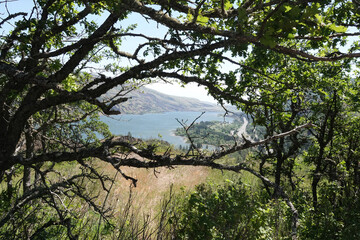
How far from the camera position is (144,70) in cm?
408

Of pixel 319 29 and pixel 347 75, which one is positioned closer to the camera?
pixel 319 29

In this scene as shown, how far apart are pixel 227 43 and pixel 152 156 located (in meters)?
1.91

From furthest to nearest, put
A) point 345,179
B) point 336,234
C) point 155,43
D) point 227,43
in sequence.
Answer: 1. point 345,179
2. point 336,234
3. point 155,43
4. point 227,43

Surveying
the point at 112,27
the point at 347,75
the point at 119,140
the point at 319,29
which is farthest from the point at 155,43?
the point at 347,75

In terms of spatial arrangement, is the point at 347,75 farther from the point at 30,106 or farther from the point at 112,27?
the point at 30,106

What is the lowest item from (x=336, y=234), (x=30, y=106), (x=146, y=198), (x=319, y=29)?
(x=146, y=198)

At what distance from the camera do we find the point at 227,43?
127 inches

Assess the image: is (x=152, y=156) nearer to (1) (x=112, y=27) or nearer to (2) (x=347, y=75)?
(1) (x=112, y=27)

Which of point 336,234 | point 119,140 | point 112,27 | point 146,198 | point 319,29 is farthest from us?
point 146,198

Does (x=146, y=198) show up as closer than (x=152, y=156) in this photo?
No

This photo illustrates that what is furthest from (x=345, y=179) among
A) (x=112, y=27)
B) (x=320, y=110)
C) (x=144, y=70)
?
(x=112, y=27)

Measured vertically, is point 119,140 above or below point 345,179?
below

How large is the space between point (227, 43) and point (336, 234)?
481 centimetres

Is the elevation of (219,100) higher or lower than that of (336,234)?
higher
